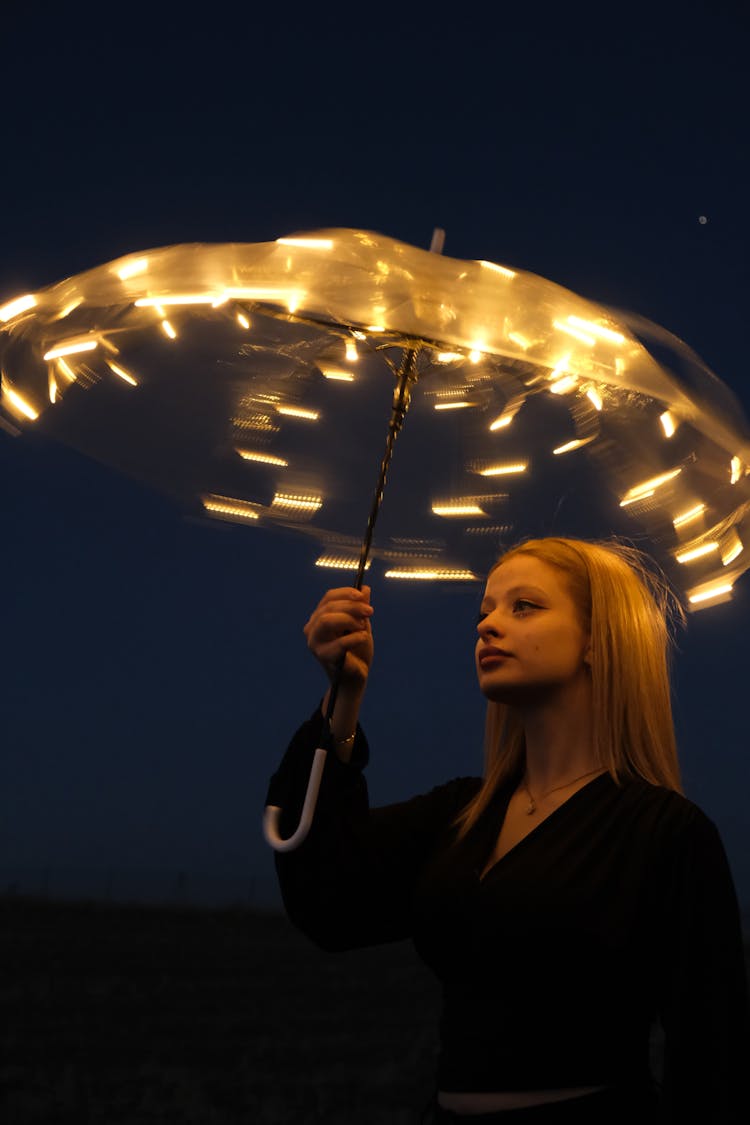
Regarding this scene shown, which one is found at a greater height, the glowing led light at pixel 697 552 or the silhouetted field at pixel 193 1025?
the glowing led light at pixel 697 552

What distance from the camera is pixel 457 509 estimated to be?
2.19m

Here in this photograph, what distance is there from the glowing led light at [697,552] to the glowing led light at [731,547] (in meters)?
0.02

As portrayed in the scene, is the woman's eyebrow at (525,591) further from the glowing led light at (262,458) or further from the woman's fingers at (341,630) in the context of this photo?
the glowing led light at (262,458)

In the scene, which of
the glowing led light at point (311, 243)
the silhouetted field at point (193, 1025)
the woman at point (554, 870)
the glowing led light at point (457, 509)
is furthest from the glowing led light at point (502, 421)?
the silhouetted field at point (193, 1025)

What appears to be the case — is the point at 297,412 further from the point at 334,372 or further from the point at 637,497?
the point at 637,497

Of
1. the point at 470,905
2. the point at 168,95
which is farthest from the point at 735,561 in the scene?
the point at 168,95

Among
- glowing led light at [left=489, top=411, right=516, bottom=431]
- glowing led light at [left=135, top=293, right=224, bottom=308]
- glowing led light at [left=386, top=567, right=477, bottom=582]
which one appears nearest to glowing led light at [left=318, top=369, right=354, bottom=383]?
glowing led light at [left=489, top=411, right=516, bottom=431]

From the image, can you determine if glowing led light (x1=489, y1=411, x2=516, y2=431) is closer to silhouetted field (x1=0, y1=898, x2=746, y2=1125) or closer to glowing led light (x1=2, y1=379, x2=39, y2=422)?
glowing led light (x1=2, y1=379, x2=39, y2=422)

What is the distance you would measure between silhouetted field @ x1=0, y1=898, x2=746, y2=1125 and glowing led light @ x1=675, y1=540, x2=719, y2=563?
3813 millimetres

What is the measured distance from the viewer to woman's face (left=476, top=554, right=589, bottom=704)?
5.66 feet

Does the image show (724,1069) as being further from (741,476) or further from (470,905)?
(741,476)

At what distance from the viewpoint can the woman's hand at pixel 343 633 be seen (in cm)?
183

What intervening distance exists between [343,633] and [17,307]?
0.74 m

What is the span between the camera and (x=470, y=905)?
5.04 feet
